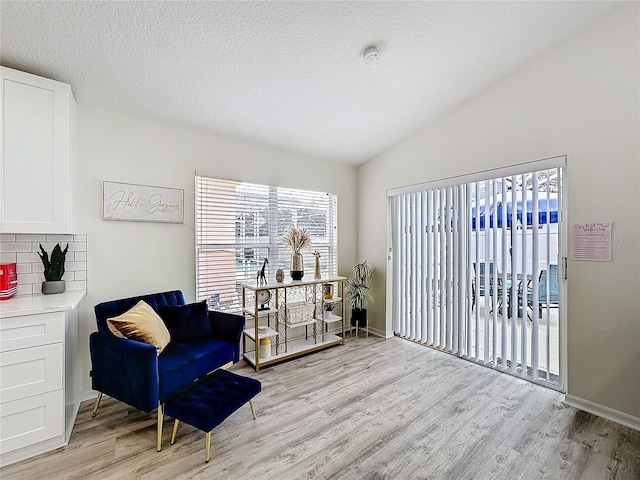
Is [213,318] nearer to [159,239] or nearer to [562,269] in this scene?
[159,239]

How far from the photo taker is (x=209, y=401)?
1.89 m

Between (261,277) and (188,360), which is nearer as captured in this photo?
(188,360)

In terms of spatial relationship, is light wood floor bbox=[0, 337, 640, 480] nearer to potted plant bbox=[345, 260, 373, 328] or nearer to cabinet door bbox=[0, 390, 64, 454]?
cabinet door bbox=[0, 390, 64, 454]

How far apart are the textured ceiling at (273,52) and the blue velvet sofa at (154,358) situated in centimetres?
178

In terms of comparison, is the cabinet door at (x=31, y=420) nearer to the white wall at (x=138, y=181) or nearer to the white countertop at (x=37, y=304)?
the white countertop at (x=37, y=304)

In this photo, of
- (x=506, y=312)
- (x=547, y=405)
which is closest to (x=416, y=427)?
(x=547, y=405)

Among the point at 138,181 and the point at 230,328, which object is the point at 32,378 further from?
the point at 138,181

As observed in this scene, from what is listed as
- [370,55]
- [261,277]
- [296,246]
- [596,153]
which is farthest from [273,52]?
[596,153]

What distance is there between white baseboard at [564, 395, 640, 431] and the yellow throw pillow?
11.1ft

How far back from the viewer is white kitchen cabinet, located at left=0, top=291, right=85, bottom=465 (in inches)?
67.4

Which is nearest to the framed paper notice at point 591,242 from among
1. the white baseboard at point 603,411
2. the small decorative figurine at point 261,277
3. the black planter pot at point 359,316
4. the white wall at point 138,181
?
the white baseboard at point 603,411

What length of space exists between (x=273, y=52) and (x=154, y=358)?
7.62ft

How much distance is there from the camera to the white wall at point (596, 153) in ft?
7.09

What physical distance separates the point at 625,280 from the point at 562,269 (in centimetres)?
39
